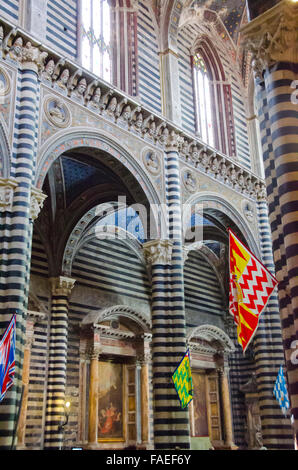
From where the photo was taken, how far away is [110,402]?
1889cm

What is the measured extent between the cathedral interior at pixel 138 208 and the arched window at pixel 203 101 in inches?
3.6

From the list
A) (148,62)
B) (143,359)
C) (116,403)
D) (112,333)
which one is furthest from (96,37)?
(116,403)

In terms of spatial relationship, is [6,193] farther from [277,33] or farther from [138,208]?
[277,33]

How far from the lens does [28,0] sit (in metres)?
13.1

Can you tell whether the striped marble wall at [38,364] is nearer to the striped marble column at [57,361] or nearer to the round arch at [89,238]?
the striped marble column at [57,361]

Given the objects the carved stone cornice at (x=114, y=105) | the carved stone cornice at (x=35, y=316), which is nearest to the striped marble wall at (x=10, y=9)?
the carved stone cornice at (x=114, y=105)

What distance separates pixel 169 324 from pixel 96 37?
902cm

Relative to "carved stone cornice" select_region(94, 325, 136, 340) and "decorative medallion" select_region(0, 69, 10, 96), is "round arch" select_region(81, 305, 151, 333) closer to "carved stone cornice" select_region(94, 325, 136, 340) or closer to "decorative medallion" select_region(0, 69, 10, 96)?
"carved stone cornice" select_region(94, 325, 136, 340)

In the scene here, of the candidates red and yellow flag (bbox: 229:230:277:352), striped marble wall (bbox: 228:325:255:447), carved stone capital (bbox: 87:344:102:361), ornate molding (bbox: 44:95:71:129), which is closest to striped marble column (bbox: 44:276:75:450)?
carved stone capital (bbox: 87:344:102:361)

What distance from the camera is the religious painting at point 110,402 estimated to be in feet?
60.1

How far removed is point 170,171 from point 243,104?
310 inches

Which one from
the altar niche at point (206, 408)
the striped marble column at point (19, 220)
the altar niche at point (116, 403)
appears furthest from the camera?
the altar niche at point (206, 408)

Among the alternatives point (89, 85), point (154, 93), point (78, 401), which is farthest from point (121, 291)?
point (89, 85)
